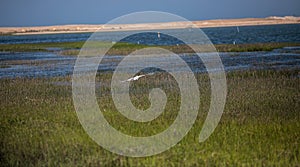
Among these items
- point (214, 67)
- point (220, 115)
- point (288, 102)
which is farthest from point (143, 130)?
point (214, 67)

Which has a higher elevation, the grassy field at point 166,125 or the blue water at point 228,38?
the grassy field at point 166,125

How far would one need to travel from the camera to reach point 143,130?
13.1 meters

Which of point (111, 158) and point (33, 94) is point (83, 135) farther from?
point (33, 94)

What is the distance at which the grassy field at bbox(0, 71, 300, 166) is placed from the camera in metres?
10.9

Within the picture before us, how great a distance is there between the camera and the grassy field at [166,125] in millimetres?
10938

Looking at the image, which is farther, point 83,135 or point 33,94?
point 33,94

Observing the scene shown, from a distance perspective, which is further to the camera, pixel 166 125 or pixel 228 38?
pixel 228 38

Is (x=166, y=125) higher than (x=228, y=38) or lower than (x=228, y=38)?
higher

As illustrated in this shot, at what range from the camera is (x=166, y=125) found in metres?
13.6

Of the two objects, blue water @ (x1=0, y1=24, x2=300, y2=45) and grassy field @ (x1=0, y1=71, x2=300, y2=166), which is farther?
blue water @ (x1=0, y1=24, x2=300, y2=45)

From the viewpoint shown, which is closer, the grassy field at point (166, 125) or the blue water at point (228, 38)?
the grassy field at point (166, 125)

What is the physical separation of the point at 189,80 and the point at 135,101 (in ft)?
20.7


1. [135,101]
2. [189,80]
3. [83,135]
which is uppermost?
[83,135]

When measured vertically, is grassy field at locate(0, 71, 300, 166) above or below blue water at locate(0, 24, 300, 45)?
above
